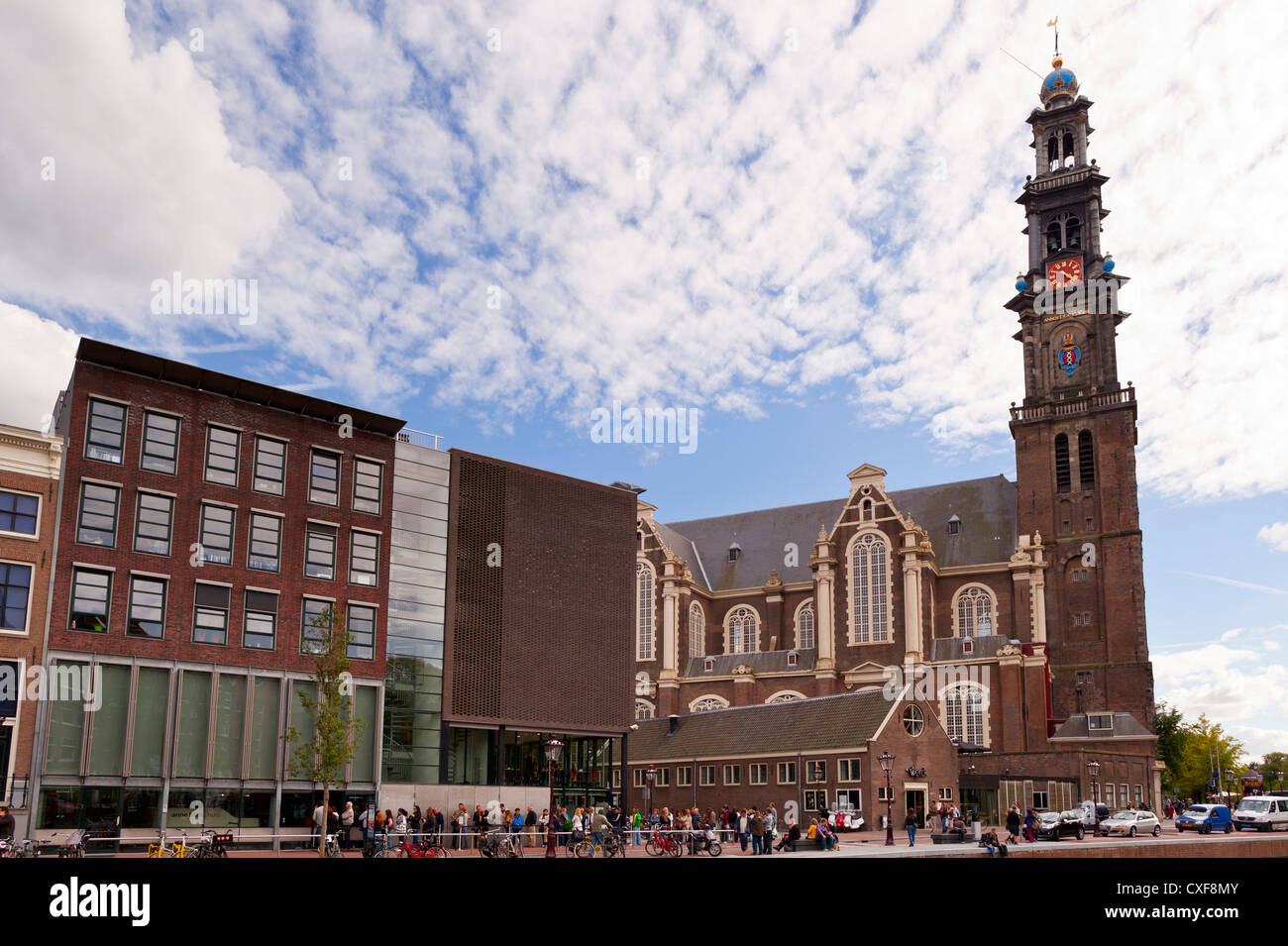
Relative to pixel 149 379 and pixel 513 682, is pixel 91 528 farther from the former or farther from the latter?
pixel 513 682

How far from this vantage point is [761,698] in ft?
279

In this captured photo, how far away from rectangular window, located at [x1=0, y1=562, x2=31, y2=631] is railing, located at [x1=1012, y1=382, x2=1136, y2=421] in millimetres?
69522

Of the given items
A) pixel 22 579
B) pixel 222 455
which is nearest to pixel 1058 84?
pixel 222 455

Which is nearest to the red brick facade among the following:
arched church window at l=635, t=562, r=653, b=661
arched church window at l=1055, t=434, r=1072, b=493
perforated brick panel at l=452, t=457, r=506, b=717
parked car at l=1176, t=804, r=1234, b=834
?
perforated brick panel at l=452, t=457, r=506, b=717

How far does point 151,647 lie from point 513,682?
48.9 ft

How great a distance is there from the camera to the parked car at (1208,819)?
4875 centimetres

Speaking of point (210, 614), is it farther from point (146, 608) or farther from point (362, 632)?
point (362, 632)

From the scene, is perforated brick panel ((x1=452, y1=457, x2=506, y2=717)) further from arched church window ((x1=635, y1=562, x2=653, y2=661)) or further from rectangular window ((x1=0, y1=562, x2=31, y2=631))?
arched church window ((x1=635, y1=562, x2=653, y2=661))

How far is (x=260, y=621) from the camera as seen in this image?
130 feet

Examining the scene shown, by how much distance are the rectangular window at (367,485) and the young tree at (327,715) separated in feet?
15.6

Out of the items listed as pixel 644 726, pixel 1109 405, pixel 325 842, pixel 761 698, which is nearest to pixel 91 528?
pixel 325 842

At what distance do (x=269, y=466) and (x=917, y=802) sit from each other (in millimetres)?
35967

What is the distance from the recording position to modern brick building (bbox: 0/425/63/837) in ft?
109

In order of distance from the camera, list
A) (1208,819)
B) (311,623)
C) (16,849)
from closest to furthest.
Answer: (16,849) → (311,623) → (1208,819)
